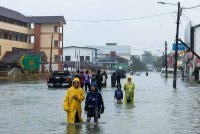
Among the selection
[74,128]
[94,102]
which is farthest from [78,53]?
[74,128]

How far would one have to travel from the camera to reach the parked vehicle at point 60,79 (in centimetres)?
4656

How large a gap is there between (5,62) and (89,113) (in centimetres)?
7444

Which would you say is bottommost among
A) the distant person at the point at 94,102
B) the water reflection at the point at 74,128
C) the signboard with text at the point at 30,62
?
the water reflection at the point at 74,128

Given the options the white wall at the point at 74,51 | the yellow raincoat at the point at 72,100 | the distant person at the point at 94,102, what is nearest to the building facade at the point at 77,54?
the white wall at the point at 74,51

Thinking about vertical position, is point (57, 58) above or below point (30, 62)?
above

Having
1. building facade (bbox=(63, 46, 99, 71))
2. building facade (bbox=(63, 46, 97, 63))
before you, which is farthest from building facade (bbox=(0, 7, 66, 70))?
building facade (bbox=(63, 46, 97, 63))

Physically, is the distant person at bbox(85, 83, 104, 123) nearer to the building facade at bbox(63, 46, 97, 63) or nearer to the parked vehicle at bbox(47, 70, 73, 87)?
the parked vehicle at bbox(47, 70, 73, 87)

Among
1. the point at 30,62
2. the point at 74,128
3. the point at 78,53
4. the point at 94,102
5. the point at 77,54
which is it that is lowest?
the point at 74,128

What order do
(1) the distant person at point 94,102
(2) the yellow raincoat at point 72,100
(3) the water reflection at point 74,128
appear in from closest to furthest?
(3) the water reflection at point 74,128
(2) the yellow raincoat at point 72,100
(1) the distant person at point 94,102

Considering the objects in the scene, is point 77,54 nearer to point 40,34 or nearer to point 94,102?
point 40,34

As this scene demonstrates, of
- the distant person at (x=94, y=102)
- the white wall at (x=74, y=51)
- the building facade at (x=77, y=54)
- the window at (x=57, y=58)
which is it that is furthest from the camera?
the white wall at (x=74, y=51)

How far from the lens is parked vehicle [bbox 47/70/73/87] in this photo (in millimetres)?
46562

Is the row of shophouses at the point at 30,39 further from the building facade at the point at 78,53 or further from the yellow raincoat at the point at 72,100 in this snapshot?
the yellow raincoat at the point at 72,100

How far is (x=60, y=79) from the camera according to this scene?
153 ft
